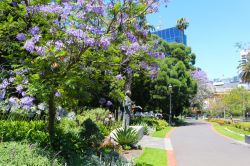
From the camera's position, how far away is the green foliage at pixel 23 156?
6488 millimetres

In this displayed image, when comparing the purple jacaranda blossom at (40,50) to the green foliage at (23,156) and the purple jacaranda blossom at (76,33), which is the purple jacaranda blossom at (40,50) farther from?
the green foliage at (23,156)

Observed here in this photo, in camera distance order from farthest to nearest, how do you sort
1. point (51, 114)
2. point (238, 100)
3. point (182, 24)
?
point (238, 100), point (182, 24), point (51, 114)

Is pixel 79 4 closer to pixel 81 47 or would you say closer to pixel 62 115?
pixel 81 47

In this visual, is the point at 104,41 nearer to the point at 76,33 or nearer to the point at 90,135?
the point at 76,33

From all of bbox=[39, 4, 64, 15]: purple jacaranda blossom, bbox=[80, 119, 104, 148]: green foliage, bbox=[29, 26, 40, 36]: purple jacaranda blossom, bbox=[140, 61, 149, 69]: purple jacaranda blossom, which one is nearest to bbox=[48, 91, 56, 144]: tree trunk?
bbox=[29, 26, 40, 36]: purple jacaranda blossom

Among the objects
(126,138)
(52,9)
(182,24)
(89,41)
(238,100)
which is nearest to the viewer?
(89,41)

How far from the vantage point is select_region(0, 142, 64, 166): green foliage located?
6.49m

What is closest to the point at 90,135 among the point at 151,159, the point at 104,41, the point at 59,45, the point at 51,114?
the point at 151,159

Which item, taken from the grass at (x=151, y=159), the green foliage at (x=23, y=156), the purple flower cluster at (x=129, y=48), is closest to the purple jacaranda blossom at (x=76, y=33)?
the purple flower cluster at (x=129, y=48)

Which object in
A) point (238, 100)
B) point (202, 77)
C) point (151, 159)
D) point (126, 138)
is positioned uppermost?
point (202, 77)

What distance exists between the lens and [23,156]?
688 cm

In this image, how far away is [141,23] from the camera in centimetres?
1059

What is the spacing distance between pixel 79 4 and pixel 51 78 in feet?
5.66

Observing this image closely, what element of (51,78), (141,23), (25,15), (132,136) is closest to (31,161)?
(51,78)
